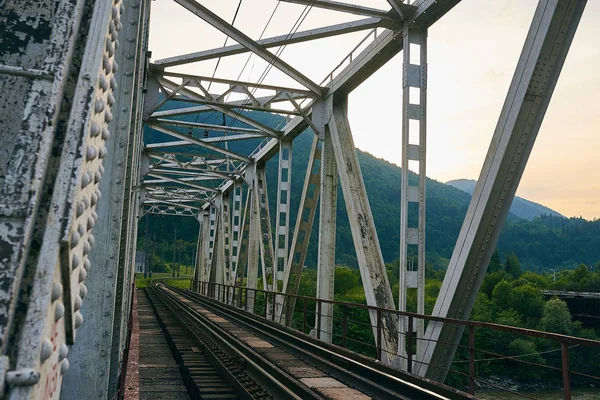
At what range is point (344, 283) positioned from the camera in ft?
221

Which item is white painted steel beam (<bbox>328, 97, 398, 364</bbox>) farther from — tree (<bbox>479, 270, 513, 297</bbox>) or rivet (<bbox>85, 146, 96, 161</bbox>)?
tree (<bbox>479, 270, 513, 297</bbox>)

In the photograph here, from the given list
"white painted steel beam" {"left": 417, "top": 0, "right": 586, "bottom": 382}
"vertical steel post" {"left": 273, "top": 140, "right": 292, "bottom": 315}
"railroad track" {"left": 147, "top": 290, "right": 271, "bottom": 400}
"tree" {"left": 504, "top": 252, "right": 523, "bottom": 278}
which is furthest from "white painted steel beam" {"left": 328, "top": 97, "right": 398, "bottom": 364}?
"tree" {"left": 504, "top": 252, "right": 523, "bottom": 278}

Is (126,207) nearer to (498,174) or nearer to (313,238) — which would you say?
(498,174)

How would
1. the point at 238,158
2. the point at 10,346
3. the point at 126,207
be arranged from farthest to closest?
the point at 238,158
the point at 126,207
the point at 10,346

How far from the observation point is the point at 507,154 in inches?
244

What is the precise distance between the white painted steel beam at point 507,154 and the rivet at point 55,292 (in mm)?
5798

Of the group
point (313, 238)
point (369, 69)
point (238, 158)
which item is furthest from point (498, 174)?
point (313, 238)

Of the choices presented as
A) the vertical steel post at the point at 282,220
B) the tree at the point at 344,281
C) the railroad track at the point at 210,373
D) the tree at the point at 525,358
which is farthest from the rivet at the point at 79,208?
the tree at the point at 344,281

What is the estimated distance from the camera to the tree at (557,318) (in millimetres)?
53253

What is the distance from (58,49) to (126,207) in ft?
8.30

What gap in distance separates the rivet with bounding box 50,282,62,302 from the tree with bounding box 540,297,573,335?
58.8 metres

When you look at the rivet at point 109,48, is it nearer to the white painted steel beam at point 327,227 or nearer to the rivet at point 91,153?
the rivet at point 91,153

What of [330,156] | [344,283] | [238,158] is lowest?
[344,283]

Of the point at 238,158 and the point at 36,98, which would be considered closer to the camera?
the point at 36,98
